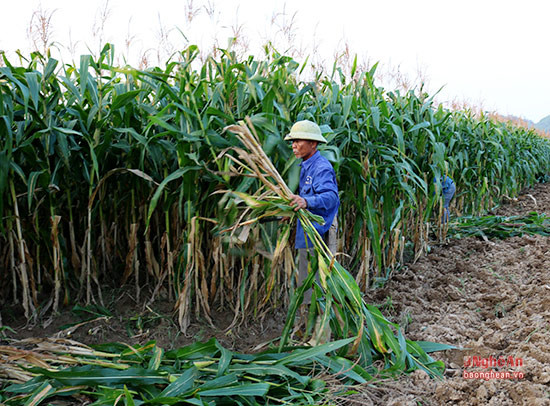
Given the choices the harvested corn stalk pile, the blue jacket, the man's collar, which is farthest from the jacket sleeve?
the harvested corn stalk pile

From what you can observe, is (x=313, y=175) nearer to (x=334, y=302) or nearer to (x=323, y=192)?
(x=323, y=192)

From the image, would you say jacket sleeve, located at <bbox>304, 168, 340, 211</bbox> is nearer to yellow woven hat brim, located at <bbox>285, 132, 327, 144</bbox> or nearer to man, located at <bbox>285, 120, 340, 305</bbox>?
man, located at <bbox>285, 120, 340, 305</bbox>

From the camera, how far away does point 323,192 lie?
8.36 feet

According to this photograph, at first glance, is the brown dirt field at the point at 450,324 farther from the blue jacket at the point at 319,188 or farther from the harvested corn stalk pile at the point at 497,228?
the blue jacket at the point at 319,188

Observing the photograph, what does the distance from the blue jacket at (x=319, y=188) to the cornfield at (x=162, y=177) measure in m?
0.10

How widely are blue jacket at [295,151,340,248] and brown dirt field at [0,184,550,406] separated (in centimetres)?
95

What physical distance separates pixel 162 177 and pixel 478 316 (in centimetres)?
248

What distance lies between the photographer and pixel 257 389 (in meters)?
1.87

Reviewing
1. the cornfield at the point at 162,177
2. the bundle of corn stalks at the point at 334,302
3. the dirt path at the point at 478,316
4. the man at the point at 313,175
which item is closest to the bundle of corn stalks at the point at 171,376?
the bundle of corn stalks at the point at 334,302

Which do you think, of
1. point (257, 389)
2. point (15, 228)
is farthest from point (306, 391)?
point (15, 228)

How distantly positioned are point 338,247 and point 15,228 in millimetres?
2420

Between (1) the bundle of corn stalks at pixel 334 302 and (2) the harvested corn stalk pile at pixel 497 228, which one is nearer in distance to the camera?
(1) the bundle of corn stalks at pixel 334 302

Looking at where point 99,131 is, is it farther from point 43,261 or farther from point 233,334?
point 233,334

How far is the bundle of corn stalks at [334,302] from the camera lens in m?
2.19
